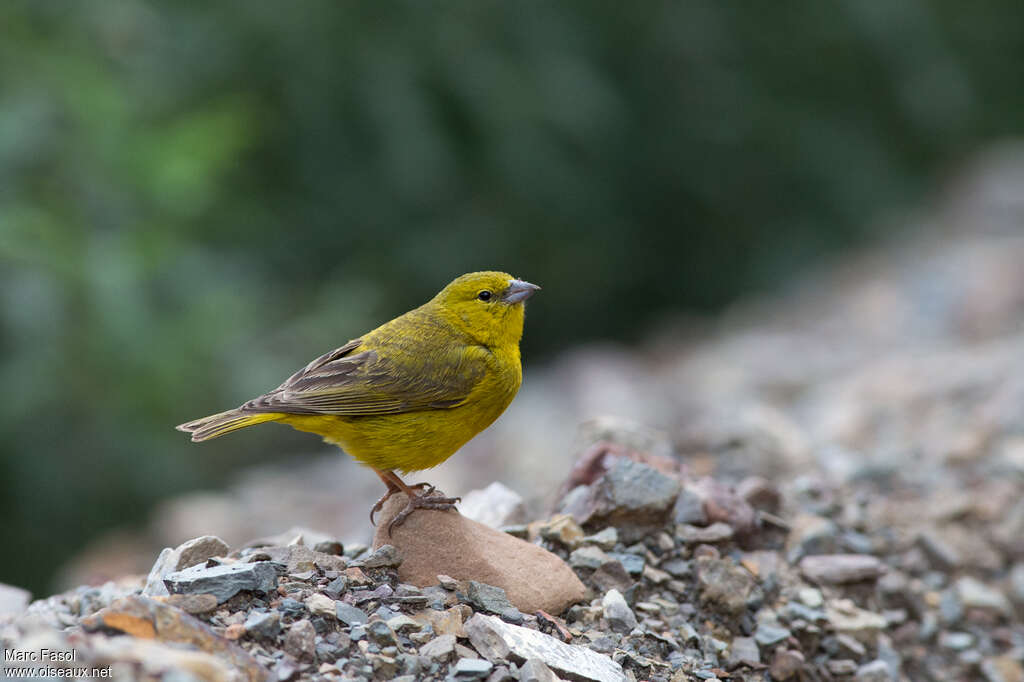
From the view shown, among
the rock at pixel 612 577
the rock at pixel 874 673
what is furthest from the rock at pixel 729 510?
the rock at pixel 874 673

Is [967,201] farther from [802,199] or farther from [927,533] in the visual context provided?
[927,533]

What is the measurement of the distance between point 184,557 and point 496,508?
1275 millimetres

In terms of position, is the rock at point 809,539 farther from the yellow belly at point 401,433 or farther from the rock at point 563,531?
the yellow belly at point 401,433

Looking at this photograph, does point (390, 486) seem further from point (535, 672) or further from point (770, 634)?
point (770, 634)

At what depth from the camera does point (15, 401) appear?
7.22 metres

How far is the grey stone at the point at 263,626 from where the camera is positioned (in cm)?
295

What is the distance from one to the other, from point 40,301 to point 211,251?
1.91m

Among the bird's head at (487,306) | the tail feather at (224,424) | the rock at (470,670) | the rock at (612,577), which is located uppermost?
the bird's head at (487,306)

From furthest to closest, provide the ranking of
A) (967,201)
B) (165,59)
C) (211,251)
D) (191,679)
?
(967,201) → (165,59) → (211,251) → (191,679)

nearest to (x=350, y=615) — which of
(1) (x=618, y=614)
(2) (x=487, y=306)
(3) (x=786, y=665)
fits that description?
(1) (x=618, y=614)

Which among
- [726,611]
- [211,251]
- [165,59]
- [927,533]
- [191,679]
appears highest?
[165,59]

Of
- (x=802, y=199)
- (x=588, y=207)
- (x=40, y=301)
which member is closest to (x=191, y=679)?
(x=40, y=301)

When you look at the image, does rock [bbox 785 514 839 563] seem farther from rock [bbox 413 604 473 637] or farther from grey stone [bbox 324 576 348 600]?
grey stone [bbox 324 576 348 600]

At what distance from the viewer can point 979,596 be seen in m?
4.56
